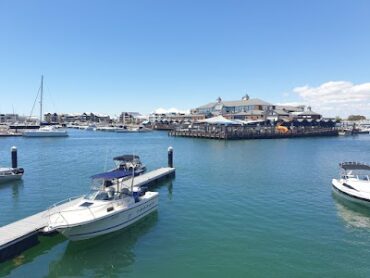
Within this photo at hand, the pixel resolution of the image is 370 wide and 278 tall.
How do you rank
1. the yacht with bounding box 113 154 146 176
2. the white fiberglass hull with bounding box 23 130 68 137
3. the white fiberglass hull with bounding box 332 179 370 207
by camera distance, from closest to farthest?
the white fiberglass hull with bounding box 332 179 370 207
the yacht with bounding box 113 154 146 176
the white fiberglass hull with bounding box 23 130 68 137

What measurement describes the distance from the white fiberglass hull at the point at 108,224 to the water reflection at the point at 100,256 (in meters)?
0.48

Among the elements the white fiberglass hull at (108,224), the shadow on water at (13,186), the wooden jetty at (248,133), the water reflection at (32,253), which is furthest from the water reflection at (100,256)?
the wooden jetty at (248,133)

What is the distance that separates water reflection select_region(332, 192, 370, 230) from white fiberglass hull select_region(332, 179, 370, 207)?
1.03 feet

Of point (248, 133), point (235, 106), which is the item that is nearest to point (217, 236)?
point (248, 133)

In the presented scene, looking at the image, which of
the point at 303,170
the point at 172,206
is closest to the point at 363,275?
the point at 172,206

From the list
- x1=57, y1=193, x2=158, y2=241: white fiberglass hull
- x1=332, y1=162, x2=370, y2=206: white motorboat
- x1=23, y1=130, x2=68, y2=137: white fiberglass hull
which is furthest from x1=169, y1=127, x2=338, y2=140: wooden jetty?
x1=57, y1=193, x2=158, y2=241: white fiberglass hull

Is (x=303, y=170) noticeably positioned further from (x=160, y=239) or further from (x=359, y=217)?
(x=160, y=239)

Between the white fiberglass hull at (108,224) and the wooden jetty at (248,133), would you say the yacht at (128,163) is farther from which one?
the wooden jetty at (248,133)

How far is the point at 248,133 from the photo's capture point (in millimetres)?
98938

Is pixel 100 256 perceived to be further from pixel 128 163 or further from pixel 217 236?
pixel 128 163

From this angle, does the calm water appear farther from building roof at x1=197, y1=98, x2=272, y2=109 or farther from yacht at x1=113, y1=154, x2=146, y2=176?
building roof at x1=197, y1=98, x2=272, y2=109

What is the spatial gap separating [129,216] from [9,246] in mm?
6303

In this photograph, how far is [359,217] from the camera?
2214 cm

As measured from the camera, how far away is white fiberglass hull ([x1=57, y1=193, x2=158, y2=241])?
15873 mm
